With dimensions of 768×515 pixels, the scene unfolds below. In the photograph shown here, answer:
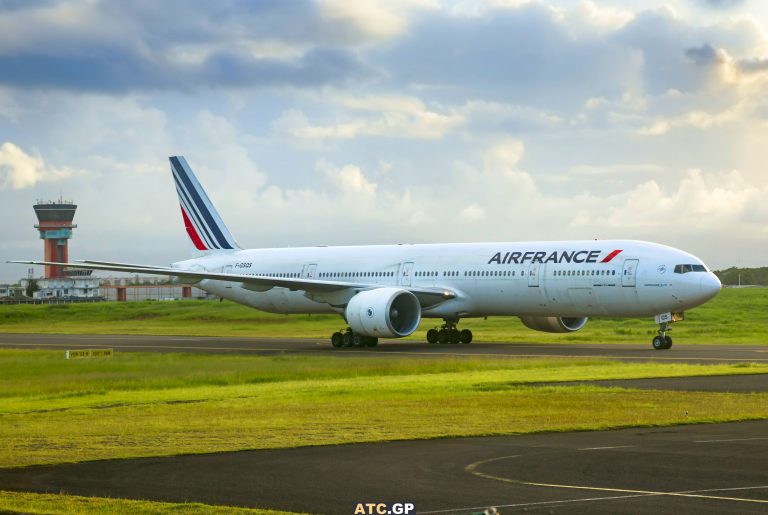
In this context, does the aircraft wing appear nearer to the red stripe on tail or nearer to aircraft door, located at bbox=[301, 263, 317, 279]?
aircraft door, located at bbox=[301, 263, 317, 279]

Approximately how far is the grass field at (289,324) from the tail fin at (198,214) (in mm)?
4815

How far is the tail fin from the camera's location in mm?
58219

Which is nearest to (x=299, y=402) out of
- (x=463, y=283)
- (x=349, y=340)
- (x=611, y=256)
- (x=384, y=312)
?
(x=384, y=312)

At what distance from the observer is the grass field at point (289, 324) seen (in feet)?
170

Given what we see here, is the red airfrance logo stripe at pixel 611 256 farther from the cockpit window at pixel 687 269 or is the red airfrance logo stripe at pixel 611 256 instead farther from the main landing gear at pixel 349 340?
the main landing gear at pixel 349 340

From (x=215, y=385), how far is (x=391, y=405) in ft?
22.4

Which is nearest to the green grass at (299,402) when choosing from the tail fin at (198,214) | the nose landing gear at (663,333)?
the nose landing gear at (663,333)

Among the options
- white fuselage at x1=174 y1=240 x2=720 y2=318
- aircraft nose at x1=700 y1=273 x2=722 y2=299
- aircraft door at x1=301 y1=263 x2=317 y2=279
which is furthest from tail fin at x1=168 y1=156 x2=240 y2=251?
aircraft nose at x1=700 y1=273 x2=722 y2=299

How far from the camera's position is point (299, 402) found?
76.5 ft

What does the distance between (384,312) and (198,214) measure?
18736 millimetres

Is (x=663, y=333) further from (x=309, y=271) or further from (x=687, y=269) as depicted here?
(x=309, y=271)

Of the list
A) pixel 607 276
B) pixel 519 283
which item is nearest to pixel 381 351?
pixel 519 283

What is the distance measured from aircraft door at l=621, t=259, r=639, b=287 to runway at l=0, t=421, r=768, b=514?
2345cm

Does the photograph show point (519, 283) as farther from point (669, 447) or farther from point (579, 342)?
point (669, 447)
